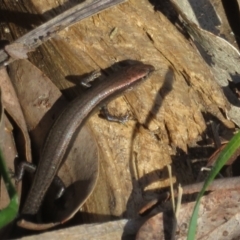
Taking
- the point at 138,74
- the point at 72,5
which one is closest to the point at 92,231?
the point at 138,74

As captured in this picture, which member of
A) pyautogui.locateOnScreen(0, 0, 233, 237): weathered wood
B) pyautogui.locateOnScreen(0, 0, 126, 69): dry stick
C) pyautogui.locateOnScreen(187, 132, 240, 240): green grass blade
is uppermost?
pyautogui.locateOnScreen(0, 0, 126, 69): dry stick

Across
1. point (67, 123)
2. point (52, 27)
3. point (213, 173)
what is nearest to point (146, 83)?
point (67, 123)

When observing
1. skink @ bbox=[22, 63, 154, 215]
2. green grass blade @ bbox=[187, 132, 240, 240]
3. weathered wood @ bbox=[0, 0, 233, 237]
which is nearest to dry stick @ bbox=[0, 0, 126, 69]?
weathered wood @ bbox=[0, 0, 233, 237]

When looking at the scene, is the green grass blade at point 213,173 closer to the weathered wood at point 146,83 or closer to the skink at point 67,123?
the weathered wood at point 146,83

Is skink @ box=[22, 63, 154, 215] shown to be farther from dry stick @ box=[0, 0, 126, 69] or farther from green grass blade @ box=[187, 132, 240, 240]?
green grass blade @ box=[187, 132, 240, 240]

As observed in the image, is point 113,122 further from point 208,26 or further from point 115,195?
point 208,26

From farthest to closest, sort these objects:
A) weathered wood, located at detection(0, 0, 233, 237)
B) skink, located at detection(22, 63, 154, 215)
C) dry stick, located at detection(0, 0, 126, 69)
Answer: skink, located at detection(22, 63, 154, 215) → weathered wood, located at detection(0, 0, 233, 237) → dry stick, located at detection(0, 0, 126, 69)
